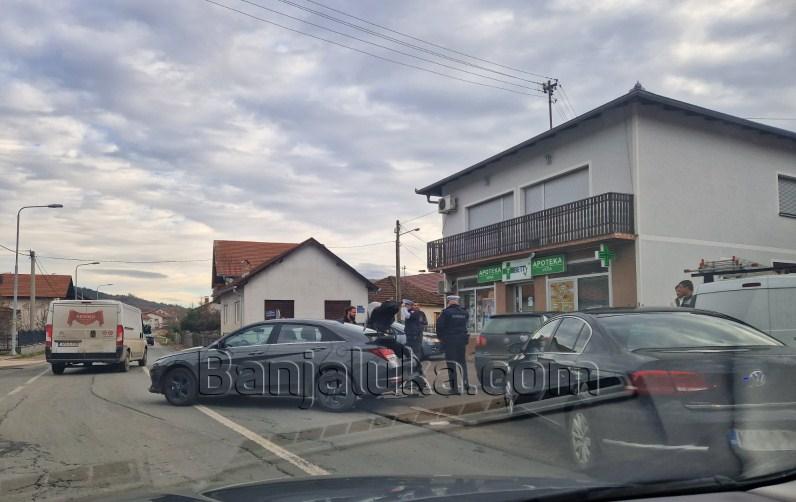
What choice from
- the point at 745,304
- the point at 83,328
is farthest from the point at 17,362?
the point at 745,304

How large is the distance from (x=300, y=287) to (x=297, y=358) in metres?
27.0

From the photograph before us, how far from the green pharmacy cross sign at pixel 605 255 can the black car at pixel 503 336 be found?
599cm

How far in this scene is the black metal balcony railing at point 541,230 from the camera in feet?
58.6

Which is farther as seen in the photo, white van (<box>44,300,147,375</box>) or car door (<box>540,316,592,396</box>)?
white van (<box>44,300,147,375</box>)

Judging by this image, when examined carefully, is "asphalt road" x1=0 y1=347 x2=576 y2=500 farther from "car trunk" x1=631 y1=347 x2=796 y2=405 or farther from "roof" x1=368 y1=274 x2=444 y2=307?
"roof" x1=368 y1=274 x2=444 y2=307

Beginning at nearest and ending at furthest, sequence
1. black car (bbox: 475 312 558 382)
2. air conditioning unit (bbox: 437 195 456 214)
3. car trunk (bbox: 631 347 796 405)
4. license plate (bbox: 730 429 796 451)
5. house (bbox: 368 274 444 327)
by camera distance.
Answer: license plate (bbox: 730 429 796 451) < car trunk (bbox: 631 347 796 405) < black car (bbox: 475 312 558 382) < air conditioning unit (bbox: 437 195 456 214) < house (bbox: 368 274 444 327)

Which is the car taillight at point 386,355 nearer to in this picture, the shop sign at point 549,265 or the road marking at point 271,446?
the road marking at point 271,446

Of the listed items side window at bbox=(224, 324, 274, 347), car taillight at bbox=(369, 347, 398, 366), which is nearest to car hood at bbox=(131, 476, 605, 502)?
car taillight at bbox=(369, 347, 398, 366)

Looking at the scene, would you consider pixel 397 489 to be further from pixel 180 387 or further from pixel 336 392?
pixel 180 387

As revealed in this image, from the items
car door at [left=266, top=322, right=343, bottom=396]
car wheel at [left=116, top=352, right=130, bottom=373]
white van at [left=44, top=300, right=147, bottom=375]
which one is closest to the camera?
car door at [left=266, top=322, right=343, bottom=396]

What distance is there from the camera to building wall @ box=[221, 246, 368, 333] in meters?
36.3

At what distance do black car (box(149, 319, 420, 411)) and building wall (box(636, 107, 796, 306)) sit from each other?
31.1 feet

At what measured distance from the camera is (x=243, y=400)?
11.6 m

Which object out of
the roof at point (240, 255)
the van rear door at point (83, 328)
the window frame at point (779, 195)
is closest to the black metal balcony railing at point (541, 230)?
the window frame at point (779, 195)
